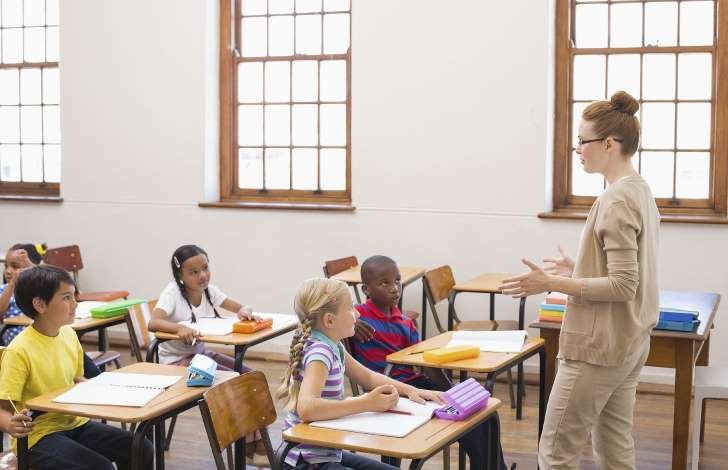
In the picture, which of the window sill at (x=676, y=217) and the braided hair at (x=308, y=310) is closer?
the braided hair at (x=308, y=310)

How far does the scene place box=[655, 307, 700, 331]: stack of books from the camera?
12.8 feet

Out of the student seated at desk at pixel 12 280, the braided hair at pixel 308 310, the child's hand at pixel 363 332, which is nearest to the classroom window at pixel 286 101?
the student seated at desk at pixel 12 280

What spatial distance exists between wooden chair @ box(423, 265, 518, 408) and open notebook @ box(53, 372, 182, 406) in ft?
7.71

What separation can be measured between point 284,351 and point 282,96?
5.95ft

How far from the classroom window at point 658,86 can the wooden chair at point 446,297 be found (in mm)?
966

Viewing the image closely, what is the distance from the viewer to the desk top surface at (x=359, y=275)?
5748 millimetres

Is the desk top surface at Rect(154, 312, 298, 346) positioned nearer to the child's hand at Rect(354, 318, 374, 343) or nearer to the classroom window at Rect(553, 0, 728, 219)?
the child's hand at Rect(354, 318, 374, 343)

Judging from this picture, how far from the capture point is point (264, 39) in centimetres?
700

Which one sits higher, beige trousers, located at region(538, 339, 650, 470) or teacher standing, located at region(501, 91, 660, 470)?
teacher standing, located at region(501, 91, 660, 470)

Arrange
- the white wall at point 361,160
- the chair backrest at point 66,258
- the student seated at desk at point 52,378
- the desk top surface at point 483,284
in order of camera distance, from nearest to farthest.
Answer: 1. the student seated at desk at point 52,378
2. the desk top surface at point 483,284
3. the white wall at point 361,160
4. the chair backrest at point 66,258

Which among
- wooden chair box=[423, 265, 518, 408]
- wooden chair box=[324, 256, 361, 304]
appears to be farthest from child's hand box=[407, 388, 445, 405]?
wooden chair box=[324, 256, 361, 304]

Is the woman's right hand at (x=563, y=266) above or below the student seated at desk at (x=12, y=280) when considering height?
above

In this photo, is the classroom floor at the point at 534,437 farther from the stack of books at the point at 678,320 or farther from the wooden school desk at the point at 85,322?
the stack of books at the point at 678,320

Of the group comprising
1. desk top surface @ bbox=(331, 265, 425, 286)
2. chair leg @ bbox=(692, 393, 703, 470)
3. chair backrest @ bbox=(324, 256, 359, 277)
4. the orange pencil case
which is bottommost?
chair leg @ bbox=(692, 393, 703, 470)
